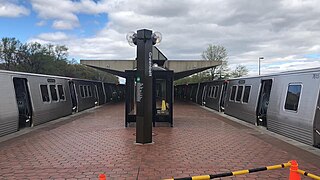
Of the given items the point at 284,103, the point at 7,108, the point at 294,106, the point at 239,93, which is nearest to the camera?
the point at 294,106

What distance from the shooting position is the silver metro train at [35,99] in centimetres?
976

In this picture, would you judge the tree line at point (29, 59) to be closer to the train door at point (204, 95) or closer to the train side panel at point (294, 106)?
the train door at point (204, 95)

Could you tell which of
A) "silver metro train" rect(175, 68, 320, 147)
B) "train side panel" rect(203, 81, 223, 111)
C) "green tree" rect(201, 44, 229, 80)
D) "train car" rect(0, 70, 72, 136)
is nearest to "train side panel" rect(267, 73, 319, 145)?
"silver metro train" rect(175, 68, 320, 147)

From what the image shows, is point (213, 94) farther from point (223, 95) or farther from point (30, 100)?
point (30, 100)

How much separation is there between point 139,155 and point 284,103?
5763 mm

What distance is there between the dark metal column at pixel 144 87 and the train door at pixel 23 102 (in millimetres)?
5761

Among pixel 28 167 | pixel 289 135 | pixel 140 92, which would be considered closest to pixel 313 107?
pixel 289 135

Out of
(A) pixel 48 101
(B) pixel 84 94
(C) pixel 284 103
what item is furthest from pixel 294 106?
(B) pixel 84 94

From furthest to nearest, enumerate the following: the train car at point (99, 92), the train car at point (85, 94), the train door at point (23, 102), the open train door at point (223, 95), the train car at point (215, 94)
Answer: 1. the train car at point (99, 92)
2. the train car at point (215, 94)
3. the open train door at point (223, 95)
4. the train car at point (85, 94)
5. the train door at point (23, 102)

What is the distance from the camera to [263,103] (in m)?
12.9

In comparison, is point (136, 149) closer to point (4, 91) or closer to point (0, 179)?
point (0, 179)

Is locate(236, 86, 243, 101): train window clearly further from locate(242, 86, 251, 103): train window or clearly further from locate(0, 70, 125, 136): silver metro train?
locate(0, 70, 125, 136): silver metro train

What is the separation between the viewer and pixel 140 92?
8492 millimetres

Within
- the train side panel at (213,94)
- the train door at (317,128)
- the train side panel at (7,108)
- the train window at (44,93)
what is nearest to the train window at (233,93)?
the train side panel at (213,94)
